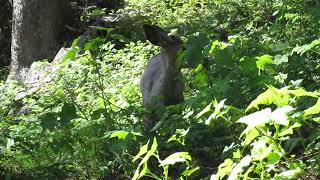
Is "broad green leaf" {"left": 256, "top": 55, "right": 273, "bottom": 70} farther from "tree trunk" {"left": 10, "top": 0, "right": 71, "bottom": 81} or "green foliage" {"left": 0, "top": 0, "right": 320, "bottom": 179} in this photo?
"tree trunk" {"left": 10, "top": 0, "right": 71, "bottom": 81}

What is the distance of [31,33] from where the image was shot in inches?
423

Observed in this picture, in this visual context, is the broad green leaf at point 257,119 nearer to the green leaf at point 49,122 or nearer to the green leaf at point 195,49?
the green leaf at point 195,49

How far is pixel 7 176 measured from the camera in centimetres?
427

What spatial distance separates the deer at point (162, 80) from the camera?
448 centimetres

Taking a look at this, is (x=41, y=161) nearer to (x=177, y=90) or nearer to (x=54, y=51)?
(x=177, y=90)

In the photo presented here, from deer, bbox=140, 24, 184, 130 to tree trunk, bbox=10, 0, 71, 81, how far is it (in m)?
5.88

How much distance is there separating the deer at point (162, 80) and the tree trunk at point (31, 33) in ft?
19.3

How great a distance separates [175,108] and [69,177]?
1072 mm

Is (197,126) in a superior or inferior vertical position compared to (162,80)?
inferior

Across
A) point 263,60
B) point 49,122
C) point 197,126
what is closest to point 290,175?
point 263,60

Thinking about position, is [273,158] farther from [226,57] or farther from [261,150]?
[226,57]

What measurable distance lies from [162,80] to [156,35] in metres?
0.70

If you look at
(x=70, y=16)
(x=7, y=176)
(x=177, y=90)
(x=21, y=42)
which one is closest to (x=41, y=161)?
(x=7, y=176)

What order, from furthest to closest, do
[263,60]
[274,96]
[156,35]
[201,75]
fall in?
[156,35] → [201,75] → [263,60] → [274,96]
